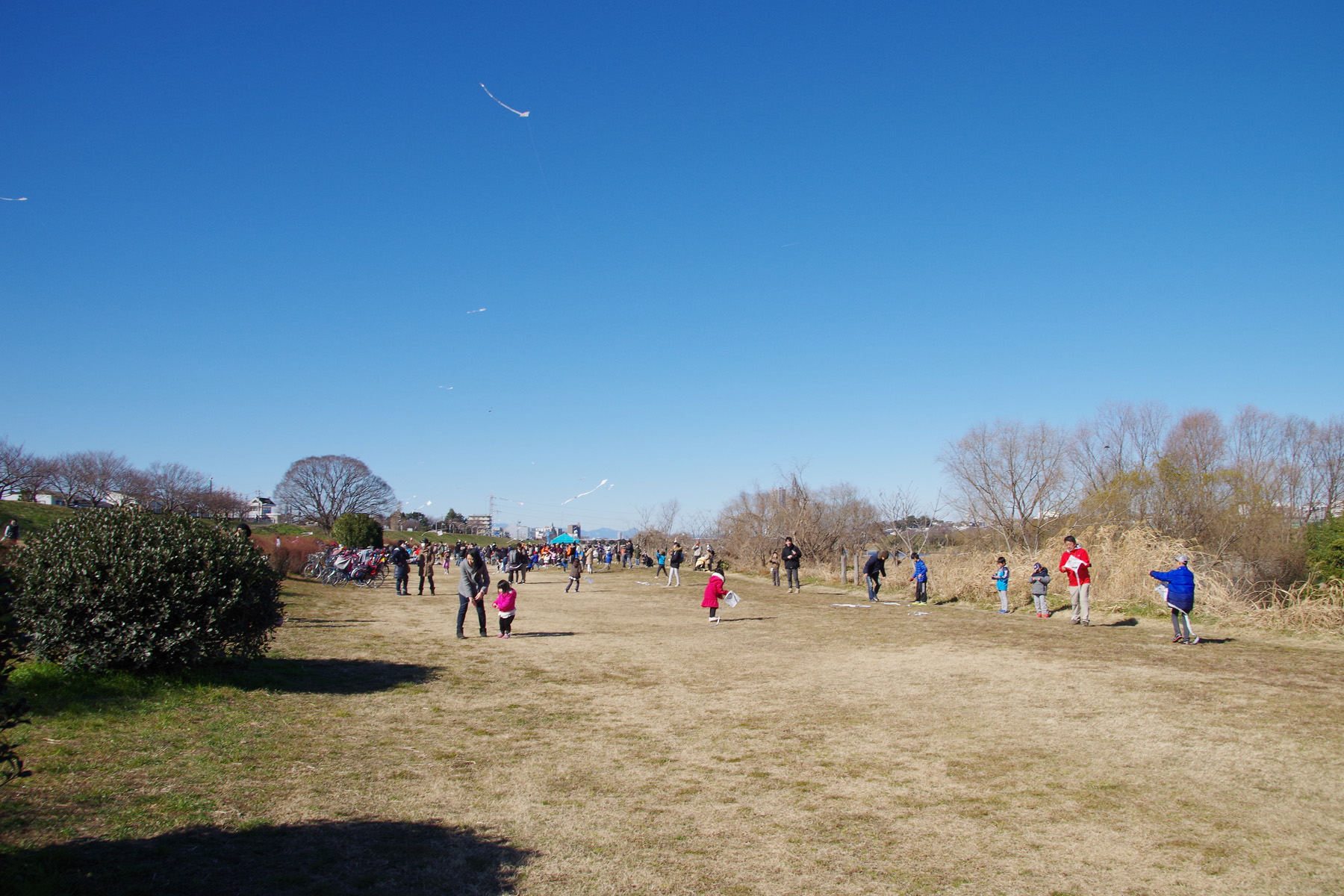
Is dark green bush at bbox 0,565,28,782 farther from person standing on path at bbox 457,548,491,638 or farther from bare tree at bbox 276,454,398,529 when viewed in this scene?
bare tree at bbox 276,454,398,529

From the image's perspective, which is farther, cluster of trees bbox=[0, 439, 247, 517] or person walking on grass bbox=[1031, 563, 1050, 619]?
cluster of trees bbox=[0, 439, 247, 517]

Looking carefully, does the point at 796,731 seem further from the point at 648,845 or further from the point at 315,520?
the point at 315,520

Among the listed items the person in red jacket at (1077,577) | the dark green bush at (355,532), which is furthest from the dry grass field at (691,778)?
the dark green bush at (355,532)

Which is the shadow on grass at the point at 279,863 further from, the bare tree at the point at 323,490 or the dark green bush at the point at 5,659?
the bare tree at the point at 323,490

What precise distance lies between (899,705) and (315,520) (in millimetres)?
82715

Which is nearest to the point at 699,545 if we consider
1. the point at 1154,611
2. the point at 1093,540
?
the point at 1093,540

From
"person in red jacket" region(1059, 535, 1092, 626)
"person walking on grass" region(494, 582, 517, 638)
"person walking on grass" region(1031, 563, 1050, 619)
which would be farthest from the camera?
"person walking on grass" region(1031, 563, 1050, 619)

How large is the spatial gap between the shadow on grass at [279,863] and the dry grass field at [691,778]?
0.02m

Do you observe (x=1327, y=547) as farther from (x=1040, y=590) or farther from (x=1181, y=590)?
(x=1181, y=590)

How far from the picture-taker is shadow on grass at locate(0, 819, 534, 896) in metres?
4.05

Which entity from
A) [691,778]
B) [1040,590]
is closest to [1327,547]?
[1040,590]

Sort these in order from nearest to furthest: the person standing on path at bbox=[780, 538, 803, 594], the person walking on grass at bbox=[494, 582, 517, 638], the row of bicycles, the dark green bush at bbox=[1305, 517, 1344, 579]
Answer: the person walking on grass at bbox=[494, 582, 517, 638]
the person standing on path at bbox=[780, 538, 803, 594]
the dark green bush at bbox=[1305, 517, 1344, 579]
the row of bicycles

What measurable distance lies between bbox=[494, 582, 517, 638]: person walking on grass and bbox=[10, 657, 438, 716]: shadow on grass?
3.29m

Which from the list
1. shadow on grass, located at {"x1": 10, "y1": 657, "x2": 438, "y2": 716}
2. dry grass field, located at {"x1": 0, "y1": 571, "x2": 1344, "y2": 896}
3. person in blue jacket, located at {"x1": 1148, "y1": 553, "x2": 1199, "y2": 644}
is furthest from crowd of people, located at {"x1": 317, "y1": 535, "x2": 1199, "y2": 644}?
shadow on grass, located at {"x1": 10, "y1": 657, "x2": 438, "y2": 716}
